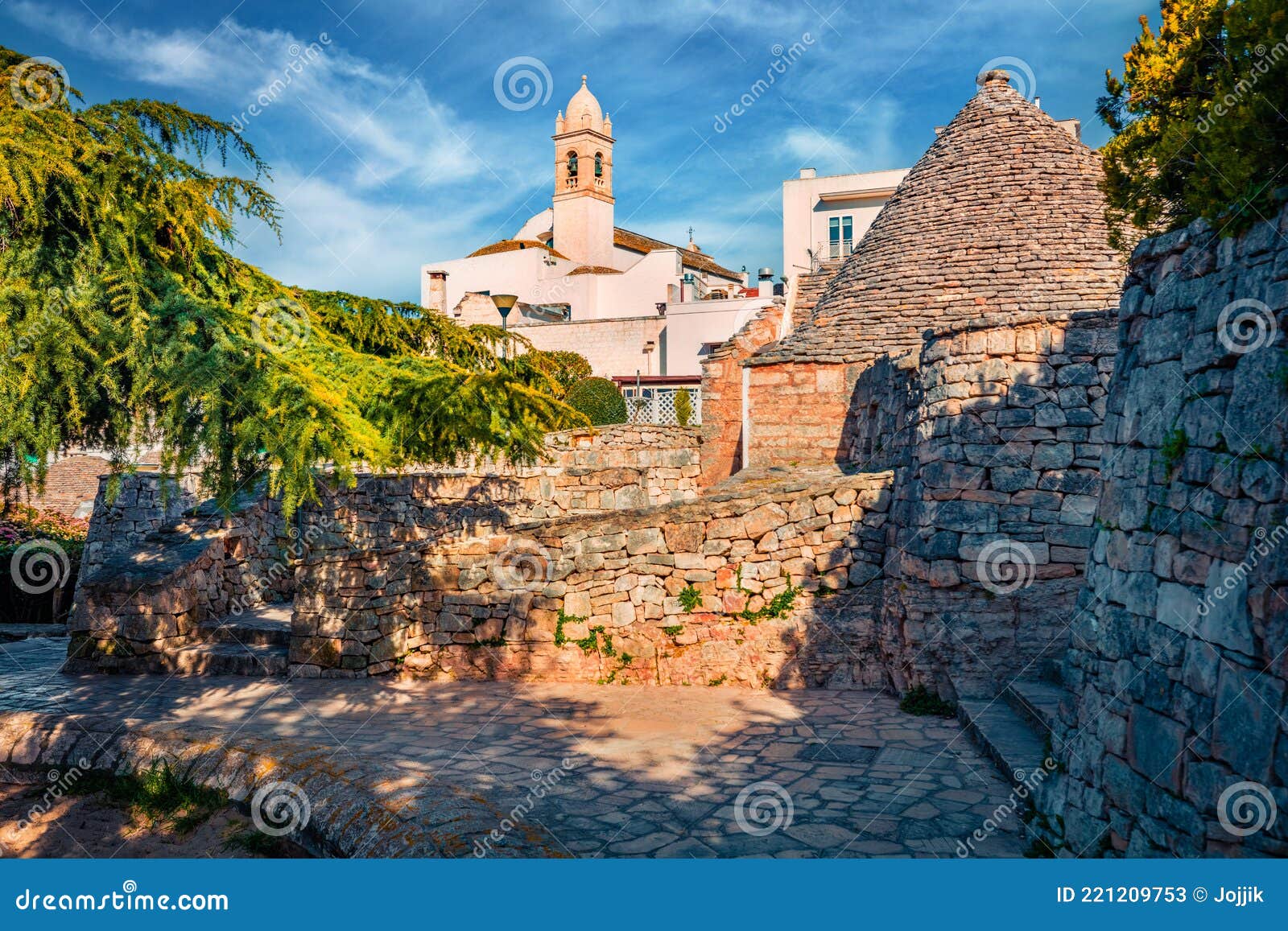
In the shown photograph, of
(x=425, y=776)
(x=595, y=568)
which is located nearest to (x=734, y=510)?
(x=595, y=568)

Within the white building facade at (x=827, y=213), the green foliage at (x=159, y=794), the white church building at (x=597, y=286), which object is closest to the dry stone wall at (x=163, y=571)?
the green foliage at (x=159, y=794)

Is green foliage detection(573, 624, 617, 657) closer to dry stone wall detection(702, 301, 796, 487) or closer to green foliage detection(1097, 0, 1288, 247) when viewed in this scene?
green foliage detection(1097, 0, 1288, 247)

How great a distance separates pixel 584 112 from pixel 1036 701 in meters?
45.2

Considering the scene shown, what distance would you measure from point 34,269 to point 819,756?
19.1 ft

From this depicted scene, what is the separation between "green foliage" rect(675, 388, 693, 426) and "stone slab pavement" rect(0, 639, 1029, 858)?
47.2ft

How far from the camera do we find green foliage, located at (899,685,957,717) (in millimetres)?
7129

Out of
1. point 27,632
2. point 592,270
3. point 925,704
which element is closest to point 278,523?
point 27,632

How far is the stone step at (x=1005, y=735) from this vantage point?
5273 millimetres

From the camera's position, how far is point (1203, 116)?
409cm

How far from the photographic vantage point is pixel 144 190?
5.95 metres

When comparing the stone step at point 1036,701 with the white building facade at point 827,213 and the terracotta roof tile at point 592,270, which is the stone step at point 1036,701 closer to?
the white building facade at point 827,213


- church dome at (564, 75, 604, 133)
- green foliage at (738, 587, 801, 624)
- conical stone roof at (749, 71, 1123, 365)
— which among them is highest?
church dome at (564, 75, 604, 133)

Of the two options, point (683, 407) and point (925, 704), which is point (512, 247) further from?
point (925, 704)

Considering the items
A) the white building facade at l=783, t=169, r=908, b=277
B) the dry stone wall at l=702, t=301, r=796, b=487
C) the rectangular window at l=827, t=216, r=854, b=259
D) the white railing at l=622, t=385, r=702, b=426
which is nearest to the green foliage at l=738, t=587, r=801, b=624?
the dry stone wall at l=702, t=301, r=796, b=487
